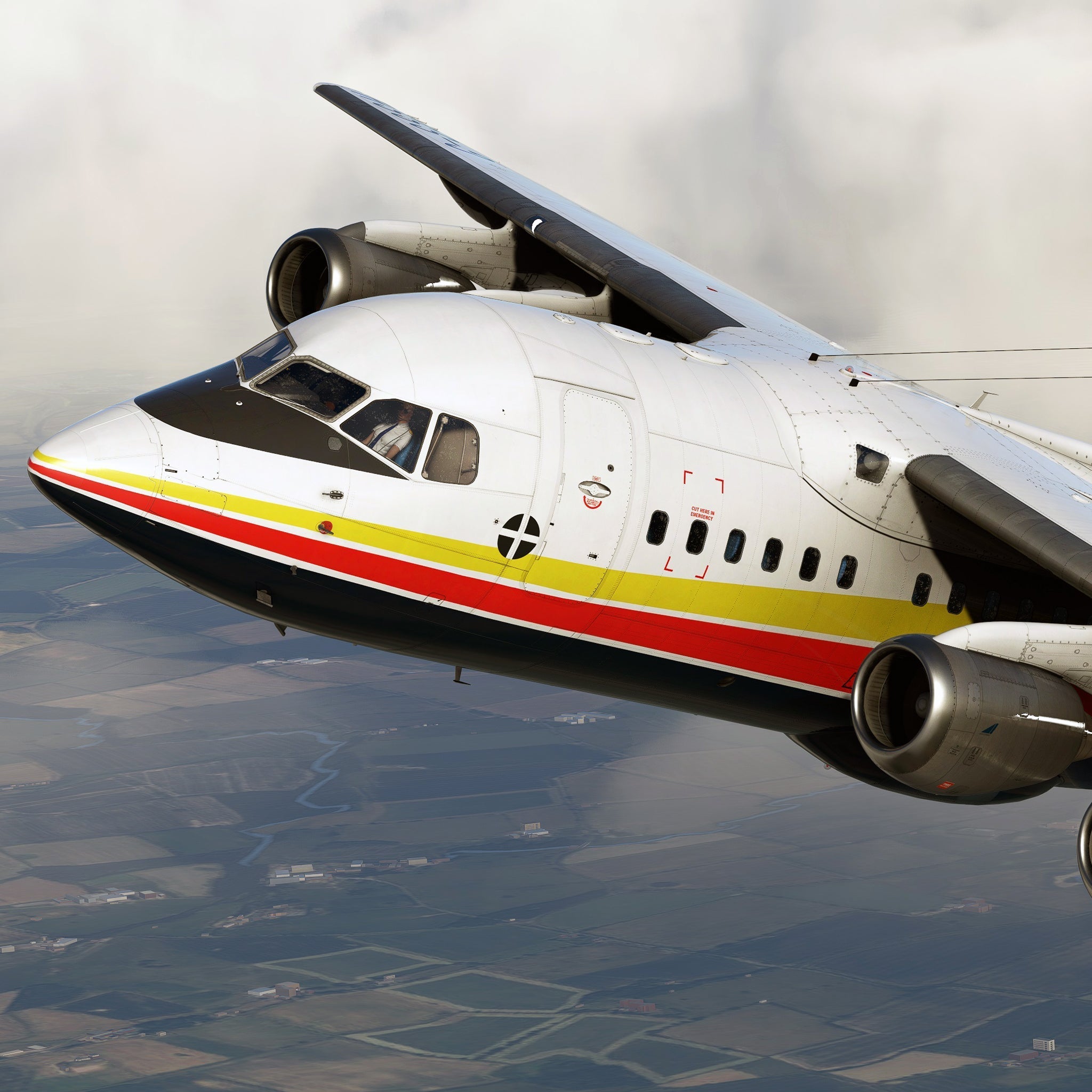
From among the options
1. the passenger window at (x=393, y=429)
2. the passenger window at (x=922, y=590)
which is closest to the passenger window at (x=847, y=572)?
the passenger window at (x=922, y=590)

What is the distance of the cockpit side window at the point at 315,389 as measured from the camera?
47.8 ft

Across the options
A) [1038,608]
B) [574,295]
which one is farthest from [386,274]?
[1038,608]

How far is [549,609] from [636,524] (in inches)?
56.1

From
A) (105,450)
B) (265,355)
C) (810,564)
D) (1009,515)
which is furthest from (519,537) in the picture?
(1009,515)

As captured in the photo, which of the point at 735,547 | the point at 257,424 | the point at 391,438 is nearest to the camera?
the point at 257,424

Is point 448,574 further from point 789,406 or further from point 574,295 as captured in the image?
point 574,295

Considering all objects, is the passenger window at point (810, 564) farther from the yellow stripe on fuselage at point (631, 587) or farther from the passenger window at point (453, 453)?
the passenger window at point (453, 453)

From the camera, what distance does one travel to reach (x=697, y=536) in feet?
52.7

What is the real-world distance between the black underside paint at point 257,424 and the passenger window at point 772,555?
4.96 m

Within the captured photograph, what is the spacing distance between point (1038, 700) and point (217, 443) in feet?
31.0

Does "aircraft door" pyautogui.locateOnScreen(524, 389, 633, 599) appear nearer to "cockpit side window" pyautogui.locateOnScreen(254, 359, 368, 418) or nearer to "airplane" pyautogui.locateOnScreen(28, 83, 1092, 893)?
"airplane" pyautogui.locateOnScreen(28, 83, 1092, 893)

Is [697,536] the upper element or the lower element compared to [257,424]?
lower

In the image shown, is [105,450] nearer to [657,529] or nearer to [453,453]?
[453,453]

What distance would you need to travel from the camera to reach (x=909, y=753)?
14234 millimetres
